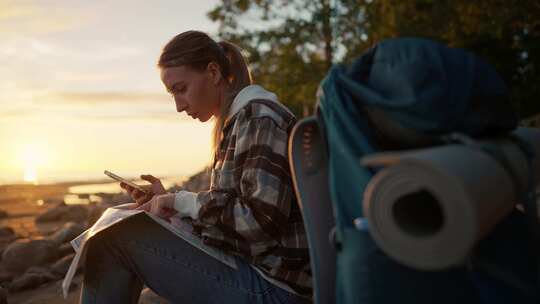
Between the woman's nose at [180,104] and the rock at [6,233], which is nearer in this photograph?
the woman's nose at [180,104]

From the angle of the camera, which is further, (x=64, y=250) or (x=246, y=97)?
(x=64, y=250)

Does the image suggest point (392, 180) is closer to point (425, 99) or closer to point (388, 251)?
point (388, 251)

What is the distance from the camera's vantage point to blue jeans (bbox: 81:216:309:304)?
238 cm

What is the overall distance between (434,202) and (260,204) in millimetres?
915

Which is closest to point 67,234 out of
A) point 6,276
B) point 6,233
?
point 6,276

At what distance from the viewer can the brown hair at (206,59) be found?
9.09ft

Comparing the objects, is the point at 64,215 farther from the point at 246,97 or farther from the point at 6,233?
the point at 246,97

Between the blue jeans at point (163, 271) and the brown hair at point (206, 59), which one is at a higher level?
the brown hair at point (206, 59)

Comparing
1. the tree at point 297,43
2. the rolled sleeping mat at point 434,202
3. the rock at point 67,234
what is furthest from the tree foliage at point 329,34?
the rolled sleeping mat at point 434,202

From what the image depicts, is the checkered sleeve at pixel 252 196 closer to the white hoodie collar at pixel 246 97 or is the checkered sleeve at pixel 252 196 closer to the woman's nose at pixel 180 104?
the white hoodie collar at pixel 246 97

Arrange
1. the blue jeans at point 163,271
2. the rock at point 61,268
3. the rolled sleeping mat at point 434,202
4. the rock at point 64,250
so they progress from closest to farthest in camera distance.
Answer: the rolled sleeping mat at point 434,202
the blue jeans at point 163,271
the rock at point 61,268
the rock at point 64,250

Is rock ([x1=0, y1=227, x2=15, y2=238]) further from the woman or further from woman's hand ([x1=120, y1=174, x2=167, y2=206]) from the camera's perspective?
the woman

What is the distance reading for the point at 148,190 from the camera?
9.14ft

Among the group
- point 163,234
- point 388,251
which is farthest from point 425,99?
point 163,234
